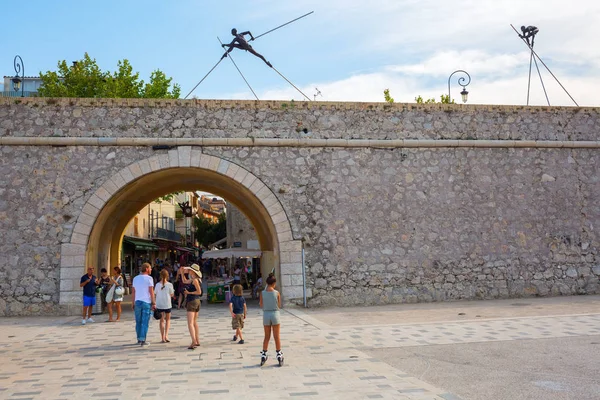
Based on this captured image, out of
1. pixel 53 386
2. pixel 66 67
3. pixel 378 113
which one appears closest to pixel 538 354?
pixel 53 386

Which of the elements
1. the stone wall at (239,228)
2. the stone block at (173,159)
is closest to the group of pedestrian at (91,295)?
the stone block at (173,159)

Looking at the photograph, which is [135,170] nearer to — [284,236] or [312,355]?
[284,236]

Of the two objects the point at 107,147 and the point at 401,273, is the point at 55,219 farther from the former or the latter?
the point at 401,273

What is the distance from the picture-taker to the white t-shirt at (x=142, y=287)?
29.8ft

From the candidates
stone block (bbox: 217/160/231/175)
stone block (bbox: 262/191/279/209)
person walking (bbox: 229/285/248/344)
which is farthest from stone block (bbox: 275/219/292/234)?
Answer: person walking (bbox: 229/285/248/344)

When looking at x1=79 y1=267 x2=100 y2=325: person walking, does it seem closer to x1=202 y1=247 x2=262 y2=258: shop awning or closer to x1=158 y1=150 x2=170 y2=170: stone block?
x1=158 y1=150 x2=170 y2=170: stone block

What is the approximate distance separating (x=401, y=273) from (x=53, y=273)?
26.7ft

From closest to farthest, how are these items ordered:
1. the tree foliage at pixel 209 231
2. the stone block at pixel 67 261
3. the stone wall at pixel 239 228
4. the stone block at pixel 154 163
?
the stone block at pixel 67 261
the stone block at pixel 154 163
the stone wall at pixel 239 228
the tree foliage at pixel 209 231

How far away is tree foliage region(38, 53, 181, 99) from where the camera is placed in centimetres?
2680

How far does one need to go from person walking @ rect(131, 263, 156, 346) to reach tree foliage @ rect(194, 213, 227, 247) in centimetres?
4393

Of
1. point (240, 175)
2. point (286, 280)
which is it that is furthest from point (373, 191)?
point (240, 175)

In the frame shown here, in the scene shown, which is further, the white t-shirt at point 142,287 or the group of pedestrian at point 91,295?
the group of pedestrian at point 91,295

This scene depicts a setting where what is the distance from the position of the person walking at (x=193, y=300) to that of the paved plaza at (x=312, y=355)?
0.81 feet

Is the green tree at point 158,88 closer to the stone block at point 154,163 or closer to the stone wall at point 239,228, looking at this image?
the stone wall at point 239,228
